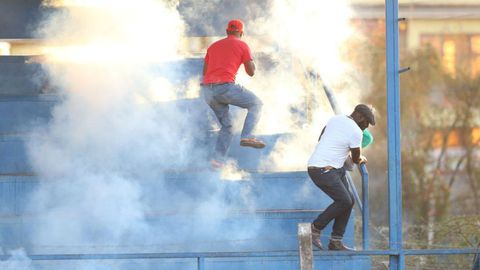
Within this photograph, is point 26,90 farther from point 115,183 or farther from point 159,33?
point 115,183

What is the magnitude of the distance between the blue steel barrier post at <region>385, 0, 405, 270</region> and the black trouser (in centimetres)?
42

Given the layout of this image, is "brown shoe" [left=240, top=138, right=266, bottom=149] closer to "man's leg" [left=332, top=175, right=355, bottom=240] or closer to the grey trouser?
the grey trouser

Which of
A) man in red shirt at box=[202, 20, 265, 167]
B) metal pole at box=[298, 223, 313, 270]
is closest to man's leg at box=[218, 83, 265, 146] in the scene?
man in red shirt at box=[202, 20, 265, 167]

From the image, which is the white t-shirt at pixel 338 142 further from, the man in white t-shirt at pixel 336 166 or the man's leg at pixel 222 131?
the man's leg at pixel 222 131

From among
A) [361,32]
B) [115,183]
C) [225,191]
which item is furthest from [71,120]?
[361,32]

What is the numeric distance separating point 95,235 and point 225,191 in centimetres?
140

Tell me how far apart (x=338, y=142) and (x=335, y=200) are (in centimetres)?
54

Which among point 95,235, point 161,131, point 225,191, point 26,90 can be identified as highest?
point 26,90

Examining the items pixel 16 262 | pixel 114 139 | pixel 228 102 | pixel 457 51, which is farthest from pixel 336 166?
pixel 457 51

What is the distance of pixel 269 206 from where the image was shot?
8.72 m

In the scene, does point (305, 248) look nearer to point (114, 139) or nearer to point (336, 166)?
point (336, 166)

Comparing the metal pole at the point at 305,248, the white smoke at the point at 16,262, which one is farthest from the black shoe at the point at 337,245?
the white smoke at the point at 16,262

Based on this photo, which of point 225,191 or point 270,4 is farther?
point 270,4

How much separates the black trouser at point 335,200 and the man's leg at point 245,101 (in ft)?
4.31
